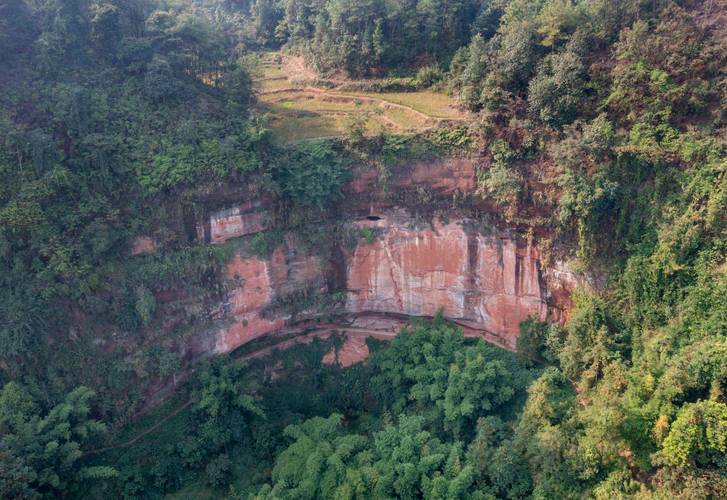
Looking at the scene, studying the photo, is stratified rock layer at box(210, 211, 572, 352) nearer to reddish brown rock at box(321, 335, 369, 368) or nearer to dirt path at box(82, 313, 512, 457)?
dirt path at box(82, 313, 512, 457)

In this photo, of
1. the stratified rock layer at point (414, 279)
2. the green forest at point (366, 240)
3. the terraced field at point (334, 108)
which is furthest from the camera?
the terraced field at point (334, 108)

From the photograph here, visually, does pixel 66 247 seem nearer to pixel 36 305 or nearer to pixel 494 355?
pixel 36 305

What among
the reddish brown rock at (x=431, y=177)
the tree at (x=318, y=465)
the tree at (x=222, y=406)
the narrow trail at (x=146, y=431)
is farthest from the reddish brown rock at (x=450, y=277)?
the narrow trail at (x=146, y=431)

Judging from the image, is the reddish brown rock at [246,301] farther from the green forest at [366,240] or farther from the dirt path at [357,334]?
the dirt path at [357,334]

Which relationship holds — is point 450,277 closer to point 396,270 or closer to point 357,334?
point 396,270

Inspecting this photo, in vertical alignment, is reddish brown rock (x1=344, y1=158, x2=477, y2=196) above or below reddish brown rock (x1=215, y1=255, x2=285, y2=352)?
above

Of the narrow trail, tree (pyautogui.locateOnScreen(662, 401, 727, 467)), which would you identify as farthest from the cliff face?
tree (pyautogui.locateOnScreen(662, 401, 727, 467))
